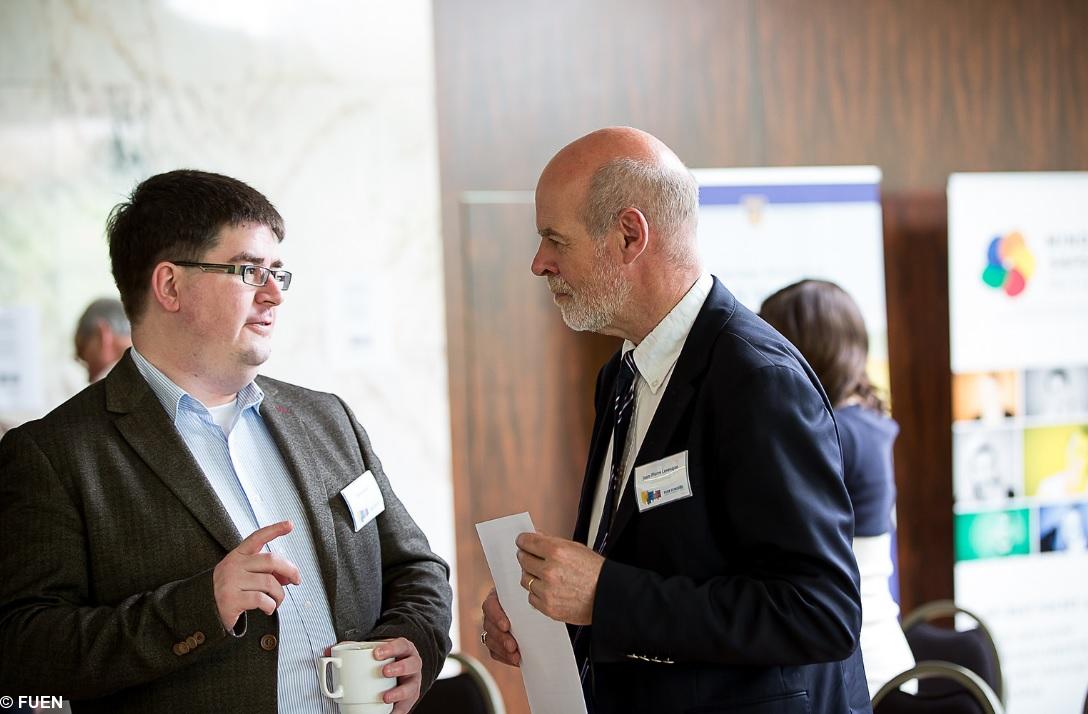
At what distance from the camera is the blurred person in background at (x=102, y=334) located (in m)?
3.86

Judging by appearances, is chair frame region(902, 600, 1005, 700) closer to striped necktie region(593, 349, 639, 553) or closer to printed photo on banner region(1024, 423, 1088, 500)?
striped necktie region(593, 349, 639, 553)

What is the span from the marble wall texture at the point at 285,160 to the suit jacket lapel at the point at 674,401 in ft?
8.56

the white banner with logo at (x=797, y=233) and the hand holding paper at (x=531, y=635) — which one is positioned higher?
the white banner with logo at (x=797, y=233)

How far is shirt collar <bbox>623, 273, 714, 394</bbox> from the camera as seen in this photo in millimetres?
1867

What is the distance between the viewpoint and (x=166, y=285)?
195 centimetres

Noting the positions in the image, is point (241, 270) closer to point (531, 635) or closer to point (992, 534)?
point (531, 635)

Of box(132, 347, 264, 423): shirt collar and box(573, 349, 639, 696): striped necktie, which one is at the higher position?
box(132, 347, 264, 423): shirt collar

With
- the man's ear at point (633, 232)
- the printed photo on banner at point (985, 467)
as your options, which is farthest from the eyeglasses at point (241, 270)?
the printed photo on banner at point (985, 467)

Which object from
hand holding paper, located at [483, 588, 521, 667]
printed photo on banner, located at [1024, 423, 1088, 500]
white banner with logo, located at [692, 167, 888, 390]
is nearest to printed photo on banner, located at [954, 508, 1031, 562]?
printed photo on banner, located at [1024, 423, 1088, 500]

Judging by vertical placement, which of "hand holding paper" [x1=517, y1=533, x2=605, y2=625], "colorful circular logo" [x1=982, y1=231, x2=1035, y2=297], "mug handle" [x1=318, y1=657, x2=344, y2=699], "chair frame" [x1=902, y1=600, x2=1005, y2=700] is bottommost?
"chair frame" [x1=902, y1=600, x2=1005, y2=700]

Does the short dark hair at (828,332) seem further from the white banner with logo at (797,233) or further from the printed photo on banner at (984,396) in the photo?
the printed photo on banner at (984,396)

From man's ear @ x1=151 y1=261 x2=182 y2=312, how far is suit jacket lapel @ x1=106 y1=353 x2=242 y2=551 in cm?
14

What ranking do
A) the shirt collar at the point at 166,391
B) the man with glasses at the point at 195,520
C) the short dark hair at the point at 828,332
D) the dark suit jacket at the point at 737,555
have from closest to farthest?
the dark suit jacket at the point at 737,555 < the man with glasses at the point at 195,520 < the shirt collar at the point at 166,391 < the short dark hair at the point at 828,332

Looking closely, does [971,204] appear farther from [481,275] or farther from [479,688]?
[479,688]
